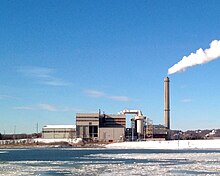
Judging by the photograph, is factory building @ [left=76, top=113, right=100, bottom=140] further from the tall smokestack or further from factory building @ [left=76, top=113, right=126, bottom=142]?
the tall smokestack

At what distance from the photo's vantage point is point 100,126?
14588 cm

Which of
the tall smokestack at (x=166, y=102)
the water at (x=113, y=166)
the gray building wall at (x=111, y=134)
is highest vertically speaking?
the tall smokestack at (x=166, y=102)

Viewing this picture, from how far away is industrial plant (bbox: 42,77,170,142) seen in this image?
143250 mm

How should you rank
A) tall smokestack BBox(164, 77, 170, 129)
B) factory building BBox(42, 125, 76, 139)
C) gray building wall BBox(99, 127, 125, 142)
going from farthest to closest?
factory building BBox(42, 125, 76, 139), tall smokestack BBox(164, 77, 170, 129), gray building wall BBox(99, 127, 125, 142)

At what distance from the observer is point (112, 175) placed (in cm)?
3048

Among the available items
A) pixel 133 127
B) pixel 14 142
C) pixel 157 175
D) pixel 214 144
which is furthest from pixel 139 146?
pixel 157 175

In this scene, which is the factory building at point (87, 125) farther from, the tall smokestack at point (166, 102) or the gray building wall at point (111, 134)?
the tall smokestack at point (166, 102)

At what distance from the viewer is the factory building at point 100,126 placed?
468 ft

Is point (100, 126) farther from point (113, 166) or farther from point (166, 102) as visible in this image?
point (113, 166)

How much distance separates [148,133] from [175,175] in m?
121

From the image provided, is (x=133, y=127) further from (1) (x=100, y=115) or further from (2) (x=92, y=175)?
(2) (x=92, y=175)

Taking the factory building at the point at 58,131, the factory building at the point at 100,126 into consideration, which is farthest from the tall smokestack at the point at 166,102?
the factory building at the point at 58,131

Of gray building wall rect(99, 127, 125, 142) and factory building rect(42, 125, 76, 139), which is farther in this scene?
factory building rect(42, 125, 76, 139)

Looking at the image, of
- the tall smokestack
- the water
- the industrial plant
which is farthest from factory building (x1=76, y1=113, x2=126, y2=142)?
the water
